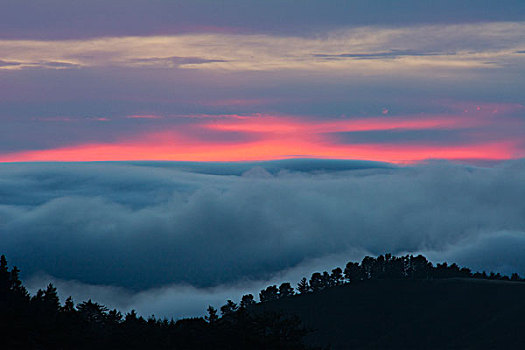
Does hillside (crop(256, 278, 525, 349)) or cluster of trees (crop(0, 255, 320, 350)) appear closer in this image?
cluster of trees (crop(0, 255, 320, 350))

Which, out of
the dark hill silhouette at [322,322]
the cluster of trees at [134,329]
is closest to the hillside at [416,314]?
the dark hill silhouette at [322,322]

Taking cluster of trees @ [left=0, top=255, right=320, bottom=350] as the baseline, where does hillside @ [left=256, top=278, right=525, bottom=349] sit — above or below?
A: above

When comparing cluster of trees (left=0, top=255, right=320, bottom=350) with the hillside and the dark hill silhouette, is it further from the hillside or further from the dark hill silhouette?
the hillside

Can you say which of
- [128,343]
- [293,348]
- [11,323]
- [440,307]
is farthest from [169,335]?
[440,307]

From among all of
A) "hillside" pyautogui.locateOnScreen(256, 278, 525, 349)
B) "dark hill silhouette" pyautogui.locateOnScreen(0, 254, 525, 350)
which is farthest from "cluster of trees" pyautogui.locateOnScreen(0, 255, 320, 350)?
"hillside" pyautogui.locateOnScreen(256, 278, 525, 349)

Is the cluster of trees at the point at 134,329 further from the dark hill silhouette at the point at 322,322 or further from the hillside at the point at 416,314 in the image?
the hillside at the point at 416,314

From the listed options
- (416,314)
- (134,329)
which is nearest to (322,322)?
(416,314)

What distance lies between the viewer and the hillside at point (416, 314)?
15575cm

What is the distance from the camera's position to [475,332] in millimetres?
156625

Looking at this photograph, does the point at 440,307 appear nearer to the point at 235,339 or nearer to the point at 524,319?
the point at 524,319

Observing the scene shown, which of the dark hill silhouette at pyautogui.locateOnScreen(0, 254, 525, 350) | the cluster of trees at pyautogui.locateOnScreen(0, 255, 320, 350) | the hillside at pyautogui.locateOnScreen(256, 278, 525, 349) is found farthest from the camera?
the hillside at pyautogui.locateOnScreen(256, 278, 525, 349)

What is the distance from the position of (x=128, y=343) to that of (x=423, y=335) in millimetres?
115889

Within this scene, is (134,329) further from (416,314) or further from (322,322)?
(416,314)

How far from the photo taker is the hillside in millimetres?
155750
